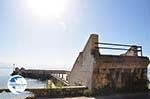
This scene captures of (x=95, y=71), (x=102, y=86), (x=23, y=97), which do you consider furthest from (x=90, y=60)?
(x=23, y=97)

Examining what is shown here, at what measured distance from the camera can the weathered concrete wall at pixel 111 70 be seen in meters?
13.3

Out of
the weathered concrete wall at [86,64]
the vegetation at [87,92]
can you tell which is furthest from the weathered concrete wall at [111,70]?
the vegetation at [87,92]

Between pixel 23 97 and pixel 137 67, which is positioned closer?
pixel 23 97

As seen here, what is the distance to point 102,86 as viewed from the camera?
13.4 metres

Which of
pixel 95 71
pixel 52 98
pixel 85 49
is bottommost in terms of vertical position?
pixel 52 98

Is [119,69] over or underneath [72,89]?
over

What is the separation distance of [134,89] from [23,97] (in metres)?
6.92

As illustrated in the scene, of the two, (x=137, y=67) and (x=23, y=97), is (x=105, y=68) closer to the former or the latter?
(x=137, y=67)

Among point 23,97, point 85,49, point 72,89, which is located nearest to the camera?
point 23,97

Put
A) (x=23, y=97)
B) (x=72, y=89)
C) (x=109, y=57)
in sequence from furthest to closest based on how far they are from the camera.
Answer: (x=109, y=57) < (x=72, y=89) < (x=23, y=97)

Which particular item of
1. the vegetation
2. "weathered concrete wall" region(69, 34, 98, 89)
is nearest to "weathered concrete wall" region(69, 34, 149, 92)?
"weathered concrete wall" region(69, 34, 98, 89)

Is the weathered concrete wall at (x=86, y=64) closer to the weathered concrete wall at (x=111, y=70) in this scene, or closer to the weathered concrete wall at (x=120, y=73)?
the weathered concrete wall at (x=111, y=70)

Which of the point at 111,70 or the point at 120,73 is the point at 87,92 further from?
the point at 120,73

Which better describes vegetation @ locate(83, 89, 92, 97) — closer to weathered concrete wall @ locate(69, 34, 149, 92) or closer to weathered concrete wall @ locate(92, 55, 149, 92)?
weathered concrete wall @ locate(69, 34, 149, 92)
